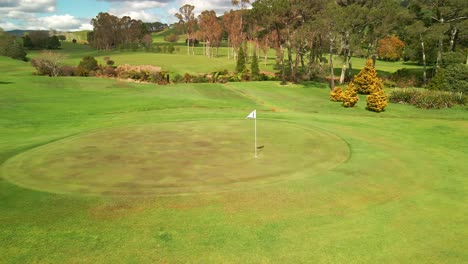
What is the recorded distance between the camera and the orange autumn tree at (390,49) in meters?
105

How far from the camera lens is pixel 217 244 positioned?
34.4 ft

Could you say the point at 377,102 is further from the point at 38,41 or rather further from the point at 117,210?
the point at 38,41

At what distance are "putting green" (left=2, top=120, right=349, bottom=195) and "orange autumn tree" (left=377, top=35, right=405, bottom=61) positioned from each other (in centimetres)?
9125

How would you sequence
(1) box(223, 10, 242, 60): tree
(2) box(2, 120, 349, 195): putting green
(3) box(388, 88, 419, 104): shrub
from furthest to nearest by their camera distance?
(1) box(223, 10, 242, 60): tree → (3) box(388, 88, 419, 104): shrub → (2) box(2, 120, 349, 195): putting green

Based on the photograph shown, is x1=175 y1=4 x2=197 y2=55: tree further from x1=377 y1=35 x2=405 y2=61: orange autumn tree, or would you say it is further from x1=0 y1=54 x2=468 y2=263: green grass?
x1=0 y1=54 x2=468 y2=263: green grass

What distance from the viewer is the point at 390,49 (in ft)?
345

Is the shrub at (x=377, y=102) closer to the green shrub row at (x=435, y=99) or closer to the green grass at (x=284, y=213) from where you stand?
the green shrub row at (x=435, y=99)

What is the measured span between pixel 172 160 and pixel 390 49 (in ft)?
338

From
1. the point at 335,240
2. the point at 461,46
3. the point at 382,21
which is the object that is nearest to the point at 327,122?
the point at 335,240

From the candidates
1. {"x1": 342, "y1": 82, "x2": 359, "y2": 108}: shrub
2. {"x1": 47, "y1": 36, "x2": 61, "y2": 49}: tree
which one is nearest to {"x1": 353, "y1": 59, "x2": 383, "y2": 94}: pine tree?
{"x1": 342, "y1": 82, "x2": 359, "y2": 108}: shrub

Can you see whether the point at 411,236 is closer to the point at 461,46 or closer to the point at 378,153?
the point at 378,153

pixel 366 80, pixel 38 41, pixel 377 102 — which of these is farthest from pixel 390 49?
pixel 38 41

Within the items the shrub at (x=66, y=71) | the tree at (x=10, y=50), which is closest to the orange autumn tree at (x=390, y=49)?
the shrub at (x=66, y=71)

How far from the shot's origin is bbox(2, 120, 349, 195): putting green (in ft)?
50.2
